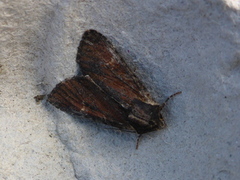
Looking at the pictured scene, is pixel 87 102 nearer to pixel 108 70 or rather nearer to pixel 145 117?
pixel 108 70

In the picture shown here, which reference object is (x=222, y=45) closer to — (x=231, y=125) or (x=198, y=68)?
(x=198, y=68)

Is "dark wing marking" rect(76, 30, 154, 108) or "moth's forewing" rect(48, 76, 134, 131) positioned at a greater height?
"dark wing marking" rect(76, 30, 154, 108)

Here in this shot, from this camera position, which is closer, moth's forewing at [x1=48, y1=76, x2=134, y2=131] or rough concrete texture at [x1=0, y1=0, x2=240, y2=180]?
rough concrete texture at [x1=0, y1=0, x2=240, y2=180]

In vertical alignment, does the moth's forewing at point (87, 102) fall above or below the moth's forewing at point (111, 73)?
below

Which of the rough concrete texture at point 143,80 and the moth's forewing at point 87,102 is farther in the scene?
the moth's forewing at point 87,102

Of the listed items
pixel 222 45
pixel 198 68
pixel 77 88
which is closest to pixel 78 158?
pixel 77 88

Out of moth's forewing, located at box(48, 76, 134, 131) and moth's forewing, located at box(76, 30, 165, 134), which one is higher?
moth's forewing, located at box(76, 30, 165, 134)
